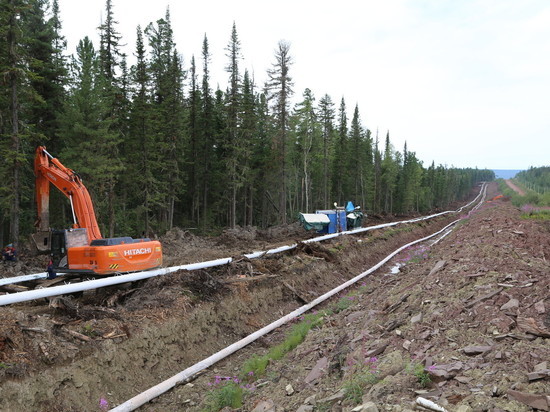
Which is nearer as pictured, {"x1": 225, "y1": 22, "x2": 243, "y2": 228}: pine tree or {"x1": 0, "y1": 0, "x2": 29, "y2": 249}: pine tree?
{"x1": 0, "y1": 0, "x2": 29, "y2": 249}: pine tree

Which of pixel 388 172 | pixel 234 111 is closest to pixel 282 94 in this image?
pixel 234 111

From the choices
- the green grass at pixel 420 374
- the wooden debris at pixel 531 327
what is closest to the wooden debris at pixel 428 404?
the green grass at pixel 420 374

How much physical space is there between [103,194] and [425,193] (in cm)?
8828

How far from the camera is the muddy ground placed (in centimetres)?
412

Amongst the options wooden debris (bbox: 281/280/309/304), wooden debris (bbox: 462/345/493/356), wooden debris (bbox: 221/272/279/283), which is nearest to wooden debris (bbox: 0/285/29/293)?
wooden debris (bbox: 221/272/279/283)

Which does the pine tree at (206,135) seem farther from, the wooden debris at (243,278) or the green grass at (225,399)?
the green grass at (225,399)

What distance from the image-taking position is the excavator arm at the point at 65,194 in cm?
1073

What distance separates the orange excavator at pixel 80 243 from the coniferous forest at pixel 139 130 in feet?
27.0

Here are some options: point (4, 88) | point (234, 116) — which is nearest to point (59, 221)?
point (4, 88)

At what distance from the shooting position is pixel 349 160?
197ft

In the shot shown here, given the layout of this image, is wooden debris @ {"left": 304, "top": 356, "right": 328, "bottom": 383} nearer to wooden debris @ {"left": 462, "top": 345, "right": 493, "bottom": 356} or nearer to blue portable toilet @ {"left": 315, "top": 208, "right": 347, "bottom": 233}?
wooden debris @ {"left": 462, "top": 345, "right": 493, "bottom": 356}

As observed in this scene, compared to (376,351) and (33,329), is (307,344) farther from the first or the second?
(33,329)

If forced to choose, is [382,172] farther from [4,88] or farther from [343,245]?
[4,88]

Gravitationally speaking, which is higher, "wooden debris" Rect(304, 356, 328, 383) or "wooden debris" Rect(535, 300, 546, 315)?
"wooden debris" Rect(535, 300, 546, 315)
